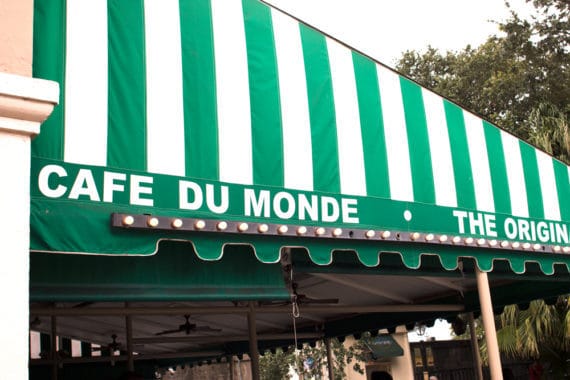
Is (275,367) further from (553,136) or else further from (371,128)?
(371,128)

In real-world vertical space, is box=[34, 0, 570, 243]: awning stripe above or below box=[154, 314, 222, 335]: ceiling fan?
above

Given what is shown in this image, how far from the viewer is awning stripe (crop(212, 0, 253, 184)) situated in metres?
4.91

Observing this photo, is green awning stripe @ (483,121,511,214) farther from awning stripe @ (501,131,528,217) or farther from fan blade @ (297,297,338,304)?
fan blade @ (297,297,338,304)

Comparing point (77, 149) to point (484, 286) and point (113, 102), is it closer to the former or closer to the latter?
point (113, 102)

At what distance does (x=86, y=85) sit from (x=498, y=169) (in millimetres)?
4282

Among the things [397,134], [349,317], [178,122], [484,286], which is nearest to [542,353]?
[349,317]

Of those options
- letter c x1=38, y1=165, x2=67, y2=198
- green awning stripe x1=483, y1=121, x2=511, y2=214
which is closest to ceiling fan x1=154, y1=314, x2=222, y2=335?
green awning stripe x1=483, y1=121, x2=511, y2=214

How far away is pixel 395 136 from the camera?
6008 mm

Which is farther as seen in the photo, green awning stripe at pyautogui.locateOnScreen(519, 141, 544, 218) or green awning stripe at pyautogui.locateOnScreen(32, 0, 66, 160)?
green awning stripe at pyautogui.locateOnScreen(519, 141, 544, 218)

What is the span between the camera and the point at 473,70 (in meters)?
22.8

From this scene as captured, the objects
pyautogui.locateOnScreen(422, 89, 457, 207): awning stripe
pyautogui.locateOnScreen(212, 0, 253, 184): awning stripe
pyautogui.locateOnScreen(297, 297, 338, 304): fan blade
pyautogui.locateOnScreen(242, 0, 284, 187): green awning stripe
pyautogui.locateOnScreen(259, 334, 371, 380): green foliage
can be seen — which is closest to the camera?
pyautogui.locateOnScreen(212, 0, 253, 184): awning stripe

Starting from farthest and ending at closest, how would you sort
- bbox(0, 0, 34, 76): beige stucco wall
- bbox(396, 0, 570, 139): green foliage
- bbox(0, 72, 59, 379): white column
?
bbox(396, 0, 570, 139): green foliage
bbox(0, 0, 34, 76): beige stucco wall
bbox(0, 72, 59, 379): white column

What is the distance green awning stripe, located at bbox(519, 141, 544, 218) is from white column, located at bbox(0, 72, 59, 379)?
517 cm

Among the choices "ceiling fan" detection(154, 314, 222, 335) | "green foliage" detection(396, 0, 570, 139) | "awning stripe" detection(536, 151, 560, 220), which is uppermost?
"green foliage" detection(396, 0, 570, 139)
